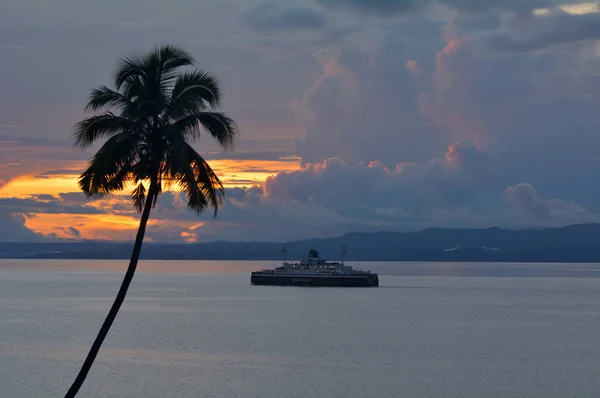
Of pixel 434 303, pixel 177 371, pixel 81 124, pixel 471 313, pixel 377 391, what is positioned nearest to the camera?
pixel 81 124

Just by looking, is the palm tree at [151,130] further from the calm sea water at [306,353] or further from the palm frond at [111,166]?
the calm sea water at [306,353]

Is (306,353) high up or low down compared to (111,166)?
down

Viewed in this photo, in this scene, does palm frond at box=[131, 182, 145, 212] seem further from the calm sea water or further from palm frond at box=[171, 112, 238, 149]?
the calm sea water

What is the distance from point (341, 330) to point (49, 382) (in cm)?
5708

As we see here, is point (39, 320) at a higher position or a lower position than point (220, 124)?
lower

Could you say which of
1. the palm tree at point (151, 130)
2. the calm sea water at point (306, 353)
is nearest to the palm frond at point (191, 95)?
the palm tree at point (151, 130)

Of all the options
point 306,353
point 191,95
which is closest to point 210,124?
point 191,95

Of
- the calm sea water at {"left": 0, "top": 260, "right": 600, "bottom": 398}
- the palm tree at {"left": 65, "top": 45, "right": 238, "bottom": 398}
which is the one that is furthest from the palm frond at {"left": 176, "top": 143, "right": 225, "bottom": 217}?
the calm sea water at {"left": 0, "top": 260, "right": 600, "bottom": 398}

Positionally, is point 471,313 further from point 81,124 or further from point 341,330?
point 81,124

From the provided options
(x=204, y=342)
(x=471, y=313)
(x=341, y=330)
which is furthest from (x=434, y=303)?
(x=204, y=342)

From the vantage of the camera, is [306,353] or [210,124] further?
[306,353]

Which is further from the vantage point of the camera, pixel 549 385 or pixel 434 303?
pixel 434 303

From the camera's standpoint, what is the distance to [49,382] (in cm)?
7025

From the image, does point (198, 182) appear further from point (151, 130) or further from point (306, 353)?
point (306, 353)
